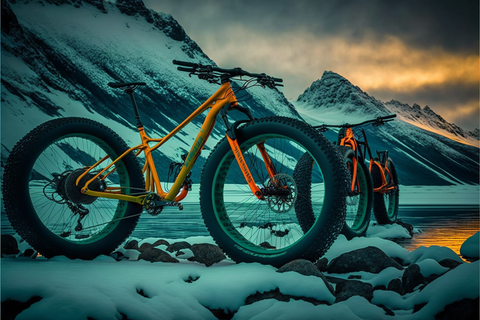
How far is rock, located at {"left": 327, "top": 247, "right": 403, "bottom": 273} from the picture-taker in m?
3.17

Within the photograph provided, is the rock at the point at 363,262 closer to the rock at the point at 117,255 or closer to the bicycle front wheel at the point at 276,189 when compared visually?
the bicycle front wheel at the point at 276,189

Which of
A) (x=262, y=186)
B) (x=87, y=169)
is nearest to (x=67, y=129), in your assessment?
(x=87, y=169)

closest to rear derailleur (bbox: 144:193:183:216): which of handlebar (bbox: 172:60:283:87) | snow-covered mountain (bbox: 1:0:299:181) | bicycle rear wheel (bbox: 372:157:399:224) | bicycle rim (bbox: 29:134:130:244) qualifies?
bicycle rim (bbox: 29:134:130:244)

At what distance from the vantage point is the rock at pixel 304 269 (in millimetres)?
2531

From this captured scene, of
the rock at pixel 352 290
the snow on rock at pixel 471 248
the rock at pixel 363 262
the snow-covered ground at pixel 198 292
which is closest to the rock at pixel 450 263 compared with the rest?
the snow-covered ground at pixel 198 292

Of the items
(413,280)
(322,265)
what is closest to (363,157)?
→ (322,265)

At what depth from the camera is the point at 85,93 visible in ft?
421

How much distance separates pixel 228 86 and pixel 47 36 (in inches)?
6195

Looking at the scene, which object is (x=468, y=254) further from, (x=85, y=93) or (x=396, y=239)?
(x=85, y=93)

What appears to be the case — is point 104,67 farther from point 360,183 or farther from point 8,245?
point 8,245

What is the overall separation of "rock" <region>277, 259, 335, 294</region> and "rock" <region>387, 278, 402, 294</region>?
0.53 m

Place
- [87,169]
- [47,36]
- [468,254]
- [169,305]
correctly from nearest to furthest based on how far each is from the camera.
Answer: [169,305] → [87,169] → [468,254] → [47,36]

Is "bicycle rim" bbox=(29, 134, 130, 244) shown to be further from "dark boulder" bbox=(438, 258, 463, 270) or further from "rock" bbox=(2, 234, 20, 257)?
"dark boulder" bbox=(438, 258, 463, 270)

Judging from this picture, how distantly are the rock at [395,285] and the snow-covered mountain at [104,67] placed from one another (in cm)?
10679
